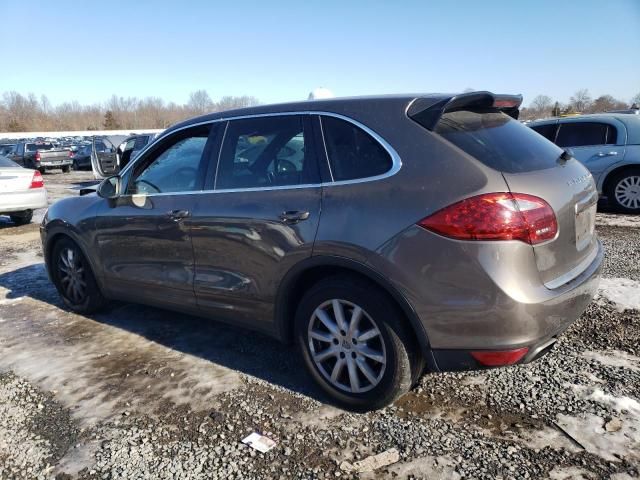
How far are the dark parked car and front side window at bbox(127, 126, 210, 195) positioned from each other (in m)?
0.02

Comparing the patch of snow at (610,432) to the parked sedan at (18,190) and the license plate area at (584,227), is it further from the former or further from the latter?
the parked sedan at (18,190)

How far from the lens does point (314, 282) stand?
313 cm

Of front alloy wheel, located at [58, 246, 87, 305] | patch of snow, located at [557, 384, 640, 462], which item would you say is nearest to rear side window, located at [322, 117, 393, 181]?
patch of snow, located at [557, 384, 640, 462]

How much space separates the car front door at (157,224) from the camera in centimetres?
376

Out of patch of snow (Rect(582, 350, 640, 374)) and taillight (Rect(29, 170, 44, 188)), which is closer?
patch of snow (Rect(582, 350, 640, 374))

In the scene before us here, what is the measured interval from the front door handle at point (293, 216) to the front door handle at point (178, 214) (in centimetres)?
90

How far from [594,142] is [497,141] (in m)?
7.37

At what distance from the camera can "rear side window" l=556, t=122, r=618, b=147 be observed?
8.95m

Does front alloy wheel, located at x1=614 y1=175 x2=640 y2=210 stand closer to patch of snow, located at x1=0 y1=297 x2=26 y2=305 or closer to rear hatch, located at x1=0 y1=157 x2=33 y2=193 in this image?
patch of snow, located at x1=0 y1=297 x2=26 y2=305

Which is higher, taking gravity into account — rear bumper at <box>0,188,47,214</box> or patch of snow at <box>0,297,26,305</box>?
rear bumper at <box>0,188,47,214</box>

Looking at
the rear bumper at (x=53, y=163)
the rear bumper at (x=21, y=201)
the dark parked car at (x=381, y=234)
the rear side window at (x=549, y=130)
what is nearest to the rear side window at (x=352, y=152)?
the dark parked car at (x=381, y=234)

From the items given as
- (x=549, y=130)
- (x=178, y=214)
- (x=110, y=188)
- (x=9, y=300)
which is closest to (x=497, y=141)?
(x=178, y=214)

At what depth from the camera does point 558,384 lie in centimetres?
319

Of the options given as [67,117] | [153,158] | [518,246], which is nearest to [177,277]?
[153,158]
